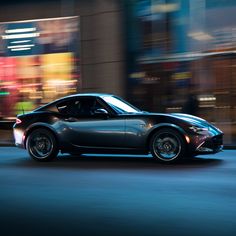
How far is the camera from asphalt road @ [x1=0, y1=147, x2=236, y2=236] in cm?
491

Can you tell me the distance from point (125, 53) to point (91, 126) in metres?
7.55

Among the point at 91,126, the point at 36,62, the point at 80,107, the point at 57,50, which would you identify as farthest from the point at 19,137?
the point at 36,62

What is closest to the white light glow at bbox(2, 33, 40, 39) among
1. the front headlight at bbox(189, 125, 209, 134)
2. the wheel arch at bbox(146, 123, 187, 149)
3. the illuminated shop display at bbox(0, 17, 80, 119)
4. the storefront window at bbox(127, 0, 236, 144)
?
the illuminated shop display at bbox(0, 17, 80, 119)

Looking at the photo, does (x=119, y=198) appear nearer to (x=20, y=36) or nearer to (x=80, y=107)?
(x=80, y=107)

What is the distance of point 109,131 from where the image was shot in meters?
9.59

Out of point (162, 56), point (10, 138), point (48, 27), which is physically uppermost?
point (48, 27)

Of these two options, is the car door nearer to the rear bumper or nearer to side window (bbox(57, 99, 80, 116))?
side window (bbox(57, 99, 80, 116))

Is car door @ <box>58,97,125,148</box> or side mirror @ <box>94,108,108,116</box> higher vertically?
side mirror @ <box>94,108,108,116</box>

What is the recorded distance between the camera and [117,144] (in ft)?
31.4

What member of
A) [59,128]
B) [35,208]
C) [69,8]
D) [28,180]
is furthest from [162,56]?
[35,208]

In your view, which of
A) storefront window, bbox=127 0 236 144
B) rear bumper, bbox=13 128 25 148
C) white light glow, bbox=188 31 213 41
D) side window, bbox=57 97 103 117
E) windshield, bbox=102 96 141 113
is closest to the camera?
windshield, bbox=102 96 141 113

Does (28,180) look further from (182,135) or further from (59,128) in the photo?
(182,135)

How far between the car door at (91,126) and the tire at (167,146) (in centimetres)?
65

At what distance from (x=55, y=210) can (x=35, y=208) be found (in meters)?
0.29
